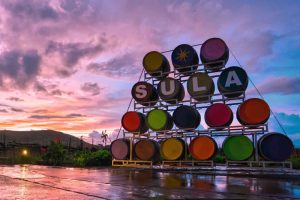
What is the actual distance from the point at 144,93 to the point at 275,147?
9.04 m

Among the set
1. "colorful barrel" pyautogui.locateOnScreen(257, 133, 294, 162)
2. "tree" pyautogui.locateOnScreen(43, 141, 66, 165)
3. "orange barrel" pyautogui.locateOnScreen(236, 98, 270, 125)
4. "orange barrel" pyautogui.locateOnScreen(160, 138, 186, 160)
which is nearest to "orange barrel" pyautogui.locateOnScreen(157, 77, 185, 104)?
"orange barrel" pyautogui.locateOnScreen(160, 138, 186, 160)

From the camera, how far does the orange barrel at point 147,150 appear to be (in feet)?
77.2

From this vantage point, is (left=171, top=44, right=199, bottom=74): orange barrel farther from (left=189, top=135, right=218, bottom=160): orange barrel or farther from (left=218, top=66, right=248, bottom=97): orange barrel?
(left=189, top=135, right=218, bottom=160): orange barrel

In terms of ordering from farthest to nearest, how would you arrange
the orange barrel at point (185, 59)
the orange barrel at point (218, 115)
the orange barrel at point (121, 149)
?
1. the orange barrel at point (121, 149)
2. the orange barrel at point (185, 59)
3. the orange barrel at point (218, 115)

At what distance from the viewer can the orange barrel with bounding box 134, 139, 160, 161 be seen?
23516 millimetres

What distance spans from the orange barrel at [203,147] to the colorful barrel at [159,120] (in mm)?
2279

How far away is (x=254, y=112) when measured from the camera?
66.0 ft

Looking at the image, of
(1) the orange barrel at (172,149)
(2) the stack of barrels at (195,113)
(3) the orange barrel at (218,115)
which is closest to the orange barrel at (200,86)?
(2) the stack of barrels at (195,113)

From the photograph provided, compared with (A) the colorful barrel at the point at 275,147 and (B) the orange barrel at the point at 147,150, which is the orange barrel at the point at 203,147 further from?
(B) the orange barrel at the point at 147,150

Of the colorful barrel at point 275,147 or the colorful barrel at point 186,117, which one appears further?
the colorful barrel at point 186,117

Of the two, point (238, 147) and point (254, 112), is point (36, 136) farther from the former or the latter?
point (254, 112)

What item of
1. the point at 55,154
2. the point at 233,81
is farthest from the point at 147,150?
the point at 55,154

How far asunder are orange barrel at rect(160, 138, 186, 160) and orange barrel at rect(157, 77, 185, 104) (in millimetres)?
2626

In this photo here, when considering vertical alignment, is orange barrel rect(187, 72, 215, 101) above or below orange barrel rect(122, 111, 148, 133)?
above
